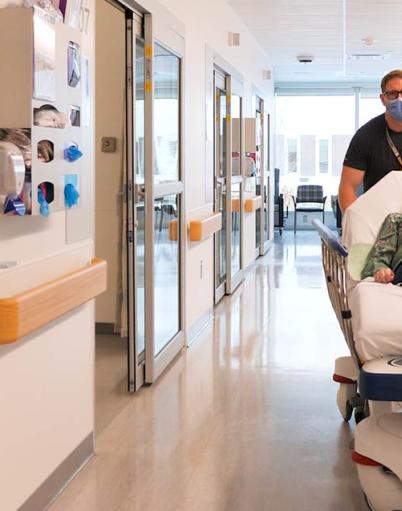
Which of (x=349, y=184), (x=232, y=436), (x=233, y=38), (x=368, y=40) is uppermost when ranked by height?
(x=368, y=40)

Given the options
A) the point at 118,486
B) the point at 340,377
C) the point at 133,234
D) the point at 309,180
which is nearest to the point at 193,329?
the point at 133,234

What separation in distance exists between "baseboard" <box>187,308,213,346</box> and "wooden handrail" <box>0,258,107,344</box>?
109 inches

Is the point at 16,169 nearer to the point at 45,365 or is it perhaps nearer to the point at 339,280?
the point at 45,365

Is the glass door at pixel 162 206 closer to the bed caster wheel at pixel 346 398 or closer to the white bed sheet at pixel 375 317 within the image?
the bed caster wheel at pixel 346 398

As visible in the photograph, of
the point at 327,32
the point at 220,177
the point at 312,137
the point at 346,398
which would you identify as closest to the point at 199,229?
the point at 220,177

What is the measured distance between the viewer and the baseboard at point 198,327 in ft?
20.6

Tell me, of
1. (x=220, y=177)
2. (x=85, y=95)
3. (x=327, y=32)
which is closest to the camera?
(x=85, y=95)

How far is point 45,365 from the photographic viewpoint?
3.12 metres

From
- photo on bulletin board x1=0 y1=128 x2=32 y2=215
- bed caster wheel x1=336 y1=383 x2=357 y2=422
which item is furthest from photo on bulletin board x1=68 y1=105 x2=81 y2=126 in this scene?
bed caster wheel x1=336 y1=383 x2=357 y2=422

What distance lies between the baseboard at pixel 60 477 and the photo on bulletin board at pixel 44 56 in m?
1.50

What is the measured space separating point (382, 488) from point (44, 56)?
1.89 metres

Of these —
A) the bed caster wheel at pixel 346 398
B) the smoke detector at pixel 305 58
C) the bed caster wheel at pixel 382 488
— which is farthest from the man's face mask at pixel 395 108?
the smoke detector at pixel 305 58

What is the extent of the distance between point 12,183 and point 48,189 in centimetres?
38

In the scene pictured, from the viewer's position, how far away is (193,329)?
6.45m
